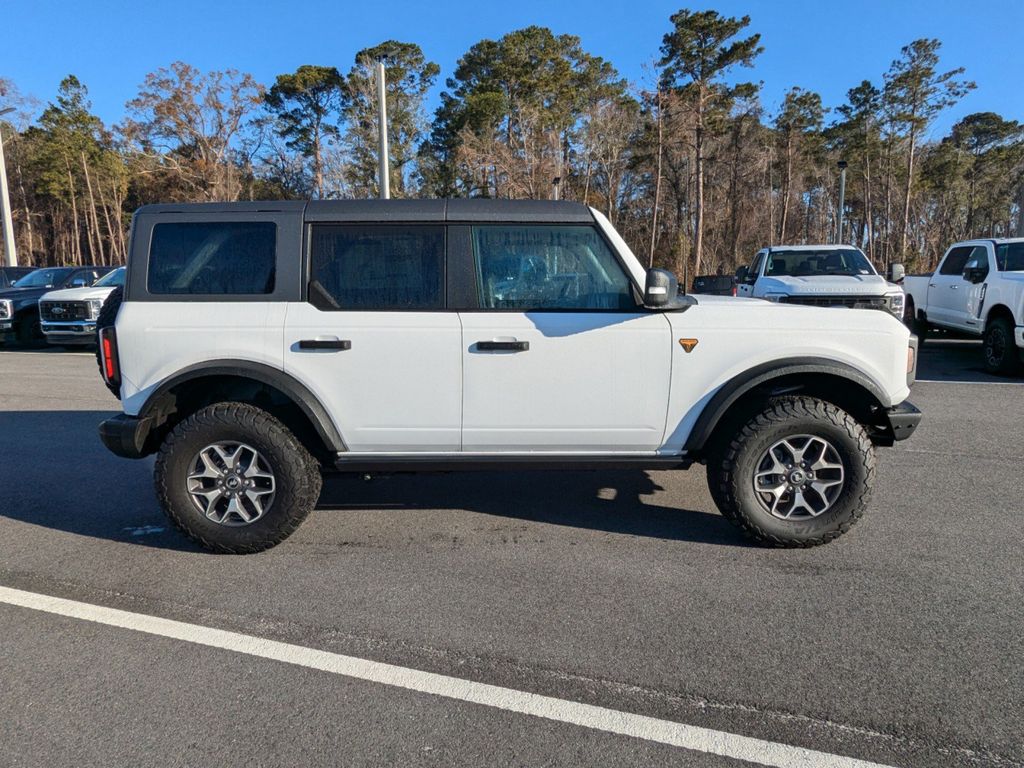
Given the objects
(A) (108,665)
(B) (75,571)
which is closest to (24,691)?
A: (A) (108,665)

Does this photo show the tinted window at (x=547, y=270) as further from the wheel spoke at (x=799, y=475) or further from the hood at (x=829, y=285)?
the hood at (x=829, y=285)

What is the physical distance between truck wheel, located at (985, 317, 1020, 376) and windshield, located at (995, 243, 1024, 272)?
2.66 ft

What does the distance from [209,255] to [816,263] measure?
424 inches

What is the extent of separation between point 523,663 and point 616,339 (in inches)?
71.3

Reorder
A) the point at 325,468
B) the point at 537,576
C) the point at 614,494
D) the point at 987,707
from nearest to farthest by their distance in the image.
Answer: the point at 987,707, the point at 537,576, the point at 325,468, the point at 614,494

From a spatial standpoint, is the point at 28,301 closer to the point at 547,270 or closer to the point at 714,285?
the point at 714,285

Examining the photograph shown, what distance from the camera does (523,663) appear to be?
9.80ft

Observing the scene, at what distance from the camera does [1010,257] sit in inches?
424

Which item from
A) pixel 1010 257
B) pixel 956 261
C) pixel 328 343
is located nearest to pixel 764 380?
pixel 328 343

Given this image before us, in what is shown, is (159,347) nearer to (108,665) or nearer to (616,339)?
(108,665)

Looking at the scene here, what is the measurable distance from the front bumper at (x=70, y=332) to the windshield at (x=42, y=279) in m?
2.81

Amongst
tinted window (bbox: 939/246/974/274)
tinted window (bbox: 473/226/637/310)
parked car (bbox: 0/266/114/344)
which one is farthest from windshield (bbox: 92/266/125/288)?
tinted window (bbox: 939/246/974/274)

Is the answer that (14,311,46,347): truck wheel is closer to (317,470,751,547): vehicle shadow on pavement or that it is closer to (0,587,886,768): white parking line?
(317,470,751,547): vehicle shadow on pavement

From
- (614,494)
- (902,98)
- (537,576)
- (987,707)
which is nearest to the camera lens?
(987,707)
